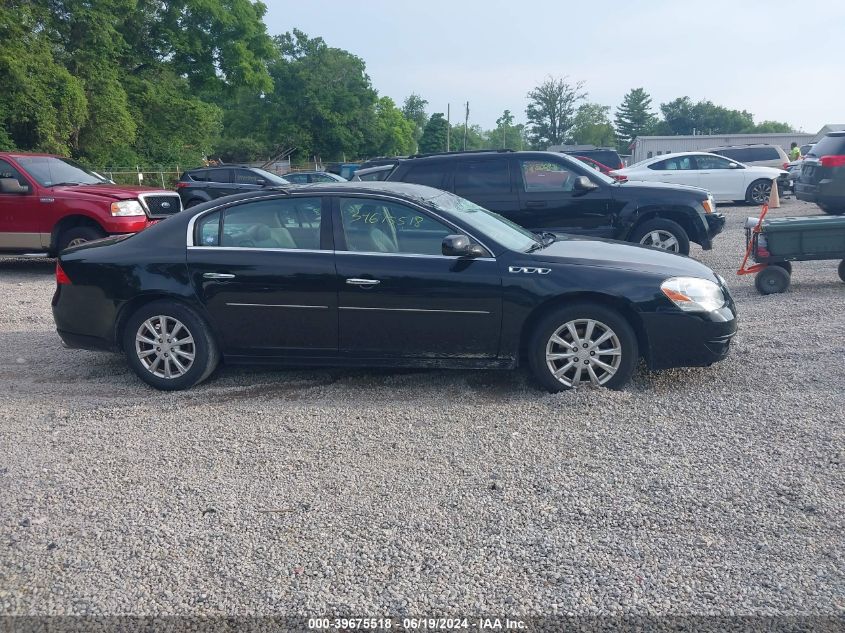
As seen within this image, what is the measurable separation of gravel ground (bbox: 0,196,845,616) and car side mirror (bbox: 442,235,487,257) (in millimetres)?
1051

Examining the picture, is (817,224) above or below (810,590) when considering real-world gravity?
above

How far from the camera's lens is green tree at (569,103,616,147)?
328 feet

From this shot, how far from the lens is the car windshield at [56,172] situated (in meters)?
11.9

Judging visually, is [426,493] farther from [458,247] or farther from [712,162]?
[712,162]

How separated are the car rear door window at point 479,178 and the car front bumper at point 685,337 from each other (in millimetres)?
5223

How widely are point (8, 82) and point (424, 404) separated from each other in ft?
99.9

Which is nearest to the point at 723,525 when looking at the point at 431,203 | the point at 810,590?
the point at 810,590

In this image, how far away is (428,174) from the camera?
10.6 m

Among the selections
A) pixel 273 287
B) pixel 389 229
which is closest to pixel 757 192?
pixel 389 229

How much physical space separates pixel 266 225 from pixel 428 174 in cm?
481

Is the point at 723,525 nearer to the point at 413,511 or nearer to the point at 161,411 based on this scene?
the point at 413,511

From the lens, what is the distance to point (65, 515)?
4.06 meters

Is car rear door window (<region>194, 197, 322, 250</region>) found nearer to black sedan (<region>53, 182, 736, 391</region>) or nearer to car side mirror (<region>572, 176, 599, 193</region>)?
black sedan (<region>53, 182, 736, 391</region>)

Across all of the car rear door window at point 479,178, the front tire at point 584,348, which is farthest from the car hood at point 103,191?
the front tire at point 584,348
